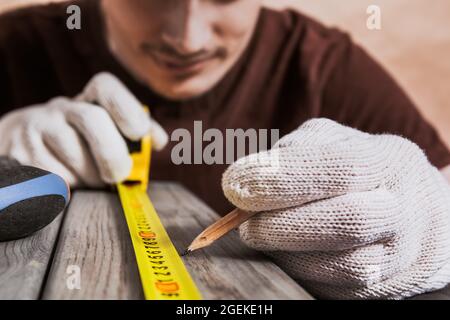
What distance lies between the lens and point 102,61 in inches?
47.0

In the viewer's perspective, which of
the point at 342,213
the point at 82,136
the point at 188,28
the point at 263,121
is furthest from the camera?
the point at 263,121

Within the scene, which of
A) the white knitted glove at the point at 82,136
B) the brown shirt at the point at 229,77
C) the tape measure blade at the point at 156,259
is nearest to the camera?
the tape measure blade at the point at 156,259

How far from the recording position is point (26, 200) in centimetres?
49

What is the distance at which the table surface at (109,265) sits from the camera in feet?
1.21

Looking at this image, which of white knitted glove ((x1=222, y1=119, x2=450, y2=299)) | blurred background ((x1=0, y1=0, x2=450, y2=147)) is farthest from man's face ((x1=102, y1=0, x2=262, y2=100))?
white knitted glove ((x1=222, y1=119, x2=450, y2=299))

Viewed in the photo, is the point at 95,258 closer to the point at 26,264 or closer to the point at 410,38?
the point at 26,264

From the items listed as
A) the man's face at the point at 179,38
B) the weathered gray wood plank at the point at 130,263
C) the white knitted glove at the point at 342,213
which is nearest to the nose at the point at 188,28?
the man's face at the point at 179,38

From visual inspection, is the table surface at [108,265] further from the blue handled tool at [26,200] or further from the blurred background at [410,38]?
the blurred background at [410,38]

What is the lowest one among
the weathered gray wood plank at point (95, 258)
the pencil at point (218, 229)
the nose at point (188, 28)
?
the weathered gray wood plank at point (95, 258)

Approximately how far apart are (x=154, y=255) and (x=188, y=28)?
2.21 ft

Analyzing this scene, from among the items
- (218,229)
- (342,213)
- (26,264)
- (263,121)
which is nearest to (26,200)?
(26,264)

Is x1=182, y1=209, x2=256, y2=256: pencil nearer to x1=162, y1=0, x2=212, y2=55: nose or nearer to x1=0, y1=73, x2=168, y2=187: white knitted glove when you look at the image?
x1=0, y1=73, x2=168, y2=187: white knitted glove
